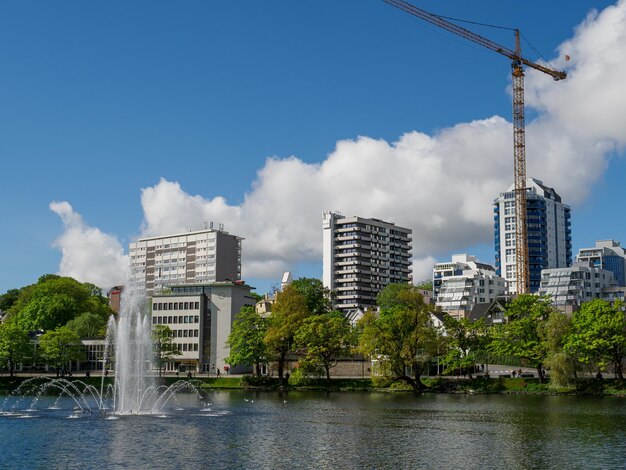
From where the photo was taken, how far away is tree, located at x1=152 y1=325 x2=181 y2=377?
146 metres

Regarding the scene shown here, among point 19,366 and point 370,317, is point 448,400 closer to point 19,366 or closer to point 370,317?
point 370,317

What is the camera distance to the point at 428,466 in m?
44.8

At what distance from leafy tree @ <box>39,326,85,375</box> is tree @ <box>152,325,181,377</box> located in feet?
52.5

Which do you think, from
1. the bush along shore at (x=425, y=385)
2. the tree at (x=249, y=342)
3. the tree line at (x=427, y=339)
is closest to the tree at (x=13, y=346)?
the bush along shore at (x=425, y=385)

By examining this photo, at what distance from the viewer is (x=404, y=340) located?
115000 millimetres

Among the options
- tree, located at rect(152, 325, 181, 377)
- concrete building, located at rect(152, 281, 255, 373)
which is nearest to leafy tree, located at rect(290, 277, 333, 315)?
concrete building, located at rect(152, 281, 255, 373)

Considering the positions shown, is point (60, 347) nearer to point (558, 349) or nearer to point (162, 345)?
point (162, 345)

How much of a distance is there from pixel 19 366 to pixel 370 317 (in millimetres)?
87735

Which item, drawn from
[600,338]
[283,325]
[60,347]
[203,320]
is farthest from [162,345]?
[600,338]

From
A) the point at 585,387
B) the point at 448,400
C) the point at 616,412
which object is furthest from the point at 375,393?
the point at 616,412

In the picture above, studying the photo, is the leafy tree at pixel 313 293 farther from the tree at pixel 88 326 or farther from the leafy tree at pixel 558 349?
the leafy tree at pixel 558 349

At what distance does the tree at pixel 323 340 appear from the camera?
126375mm

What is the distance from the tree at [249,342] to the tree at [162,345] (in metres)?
15.5

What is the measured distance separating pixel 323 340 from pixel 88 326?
6407 cm
